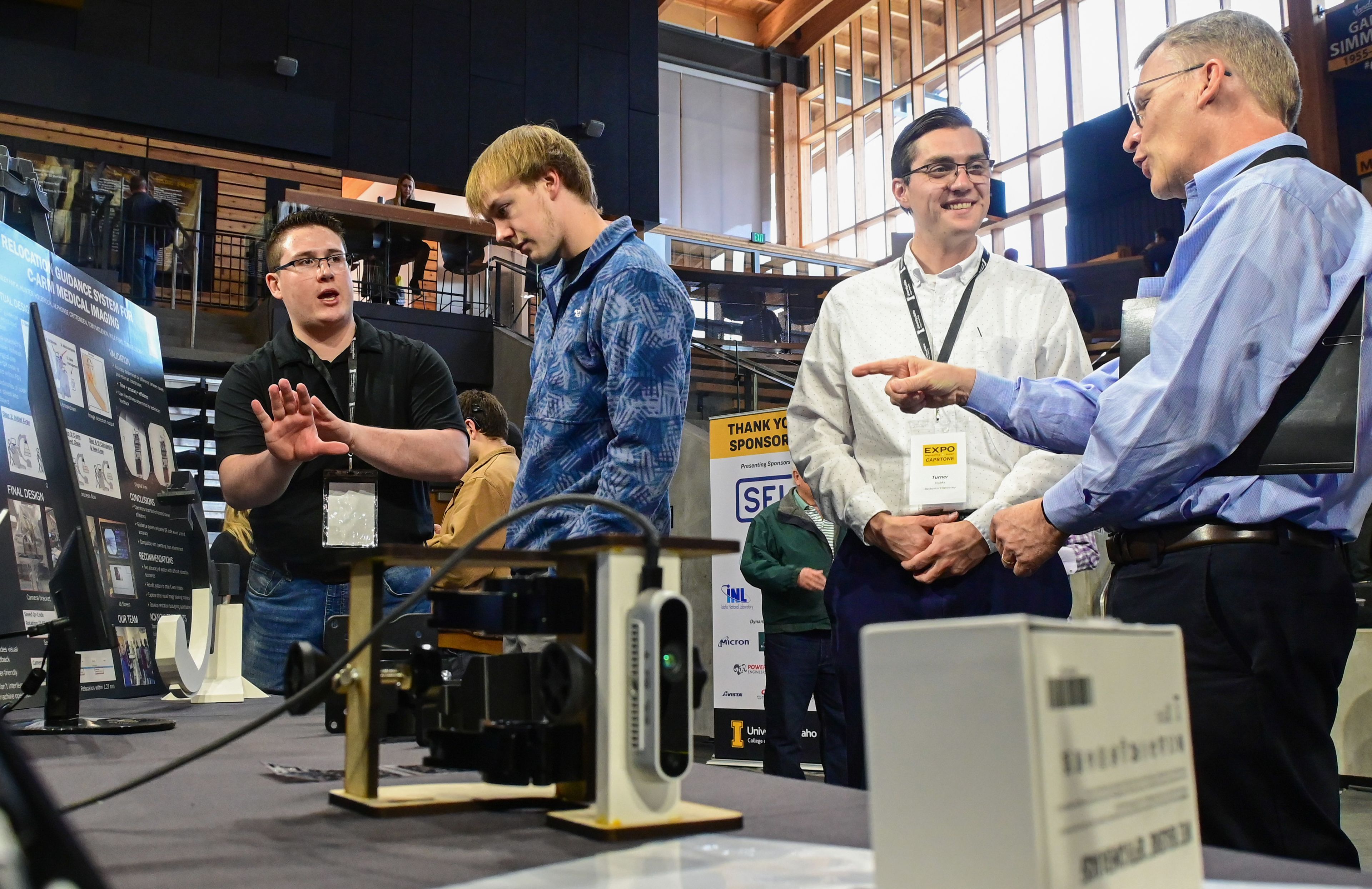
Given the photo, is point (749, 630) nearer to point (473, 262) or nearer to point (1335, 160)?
point (473, 262)

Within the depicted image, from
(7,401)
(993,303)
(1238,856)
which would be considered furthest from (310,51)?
(1238,856)

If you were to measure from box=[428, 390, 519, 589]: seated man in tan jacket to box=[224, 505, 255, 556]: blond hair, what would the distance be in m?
0.69

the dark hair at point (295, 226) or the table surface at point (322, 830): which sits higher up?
the dark hair at point (295, 226)

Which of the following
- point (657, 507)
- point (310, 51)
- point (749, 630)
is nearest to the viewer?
point (657, 507)

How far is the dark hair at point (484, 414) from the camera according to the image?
410cm

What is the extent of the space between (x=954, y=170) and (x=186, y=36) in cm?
1214

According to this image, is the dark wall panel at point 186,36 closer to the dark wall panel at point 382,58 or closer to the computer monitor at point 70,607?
the dark wall panel at point 382,58

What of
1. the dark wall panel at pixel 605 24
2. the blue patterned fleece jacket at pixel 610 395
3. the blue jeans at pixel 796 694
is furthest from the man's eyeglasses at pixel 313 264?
the dark wall panel at pixel 605 24

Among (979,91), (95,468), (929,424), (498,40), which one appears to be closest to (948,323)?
(929,424)

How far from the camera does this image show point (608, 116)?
14.2 meters

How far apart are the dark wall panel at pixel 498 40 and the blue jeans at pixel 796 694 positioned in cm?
1051

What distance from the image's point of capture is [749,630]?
6.30m

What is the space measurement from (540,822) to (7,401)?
69.6 inches

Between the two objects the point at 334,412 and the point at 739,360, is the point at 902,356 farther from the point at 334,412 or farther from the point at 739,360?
the point at 739,360
